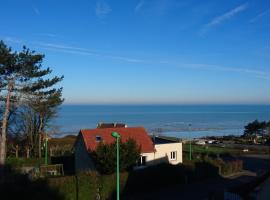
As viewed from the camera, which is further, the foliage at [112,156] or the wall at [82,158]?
the wall at [82,158]

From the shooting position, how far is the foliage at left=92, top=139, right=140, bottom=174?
109 ft

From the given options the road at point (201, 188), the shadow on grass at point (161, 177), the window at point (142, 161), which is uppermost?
the window at point (142, 161)

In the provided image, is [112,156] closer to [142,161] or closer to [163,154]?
[142,161]

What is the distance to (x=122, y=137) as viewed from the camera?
134 ft

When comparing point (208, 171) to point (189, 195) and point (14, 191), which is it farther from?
→ point (14, 191)

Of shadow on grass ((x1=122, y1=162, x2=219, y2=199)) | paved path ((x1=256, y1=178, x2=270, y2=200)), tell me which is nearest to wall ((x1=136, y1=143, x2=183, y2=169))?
shadow on grass ((x1=122, y1=162, x2=219, y2=199))

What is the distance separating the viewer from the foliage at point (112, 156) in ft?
109

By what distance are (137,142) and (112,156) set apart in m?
8.26

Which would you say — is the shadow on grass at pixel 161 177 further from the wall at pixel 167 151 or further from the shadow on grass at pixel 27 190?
the shadow on grass at pixel 27 190

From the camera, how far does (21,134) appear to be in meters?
57.9

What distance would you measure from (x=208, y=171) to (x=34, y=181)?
2027cm

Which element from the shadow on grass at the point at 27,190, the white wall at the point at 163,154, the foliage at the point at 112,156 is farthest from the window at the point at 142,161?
the shadow on grass at the point at 27,190

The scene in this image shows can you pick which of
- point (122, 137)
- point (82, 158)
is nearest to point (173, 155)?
point (122, 137)

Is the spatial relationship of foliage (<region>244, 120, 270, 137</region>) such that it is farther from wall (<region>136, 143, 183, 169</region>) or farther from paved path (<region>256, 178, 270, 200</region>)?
paved path (<region>256, 178, 270, 200</region>)
